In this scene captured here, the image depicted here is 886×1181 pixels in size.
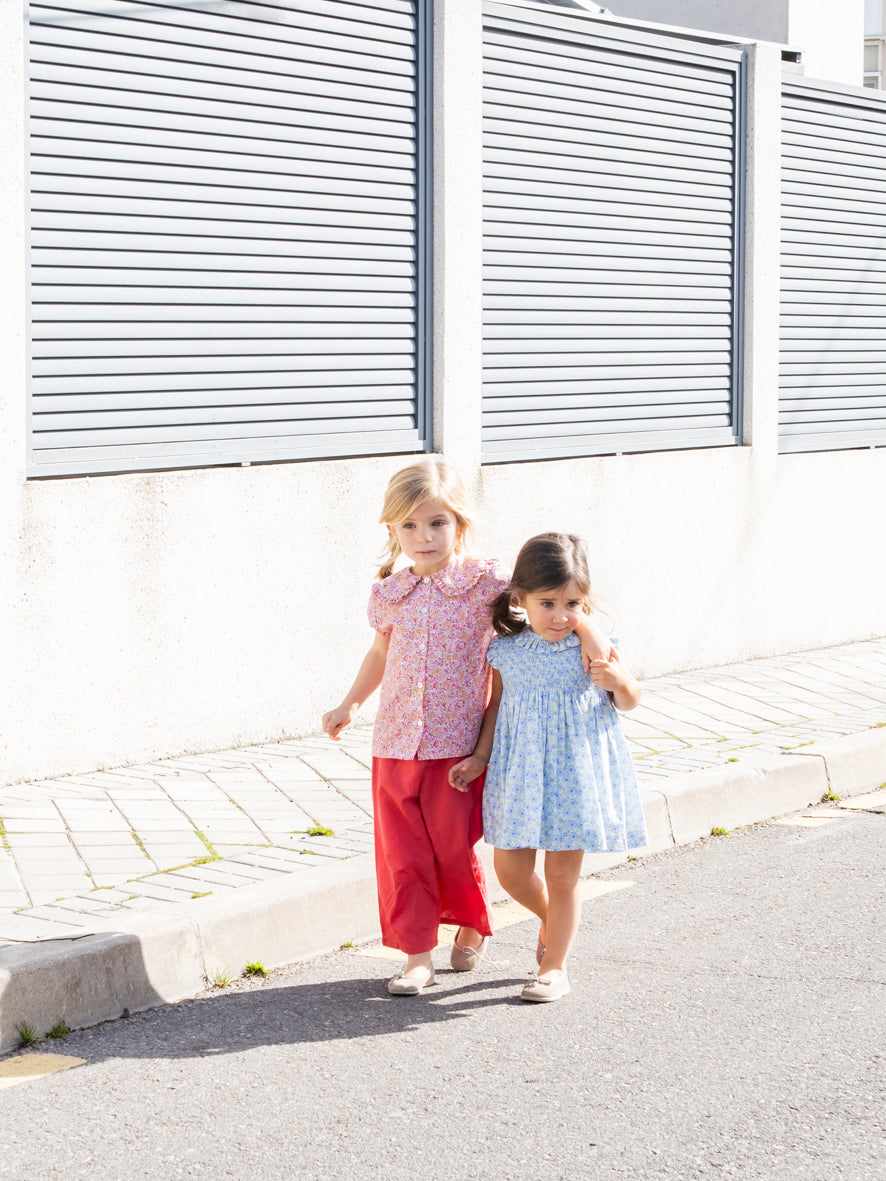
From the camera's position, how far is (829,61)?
12.4 metres

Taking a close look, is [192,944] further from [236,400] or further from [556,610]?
[236,400]

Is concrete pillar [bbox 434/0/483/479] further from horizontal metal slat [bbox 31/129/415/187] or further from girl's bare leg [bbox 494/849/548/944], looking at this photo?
girl's bare leg [bbox 494/849/548/944]

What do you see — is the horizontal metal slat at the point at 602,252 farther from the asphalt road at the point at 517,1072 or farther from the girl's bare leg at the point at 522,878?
the girl's bare leg at the point at 522,878

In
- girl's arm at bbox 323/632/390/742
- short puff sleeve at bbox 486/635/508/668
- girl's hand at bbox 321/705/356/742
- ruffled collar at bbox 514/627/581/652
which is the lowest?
girl's hand at bbox 321/705/356/742

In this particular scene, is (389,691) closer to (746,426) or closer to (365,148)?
(365,148)

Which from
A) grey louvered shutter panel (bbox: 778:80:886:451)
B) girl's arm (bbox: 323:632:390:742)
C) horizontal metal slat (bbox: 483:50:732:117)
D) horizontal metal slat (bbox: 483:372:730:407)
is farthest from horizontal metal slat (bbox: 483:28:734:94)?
girl's arm (bbox: 323:632:390:742)

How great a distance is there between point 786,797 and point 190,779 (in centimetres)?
243

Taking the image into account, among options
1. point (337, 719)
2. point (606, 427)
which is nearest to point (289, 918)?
point (337, 719)

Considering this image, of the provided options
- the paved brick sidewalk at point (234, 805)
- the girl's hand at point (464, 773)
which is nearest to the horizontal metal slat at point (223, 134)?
the paved brick sidewalk at point (234, 805)

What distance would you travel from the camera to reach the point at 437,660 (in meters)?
4.57

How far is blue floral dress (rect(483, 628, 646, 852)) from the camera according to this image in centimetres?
437

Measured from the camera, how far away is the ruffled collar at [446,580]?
457cm

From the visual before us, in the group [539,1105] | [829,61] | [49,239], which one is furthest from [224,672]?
[829,61]

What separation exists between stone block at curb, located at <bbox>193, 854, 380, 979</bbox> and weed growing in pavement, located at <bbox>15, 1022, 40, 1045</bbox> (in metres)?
0.58
